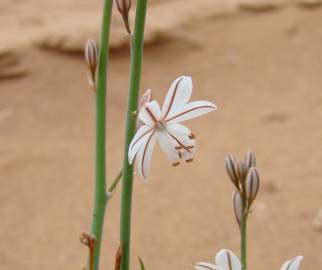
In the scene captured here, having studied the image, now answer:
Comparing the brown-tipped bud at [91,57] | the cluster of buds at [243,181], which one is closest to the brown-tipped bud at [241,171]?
the cluster of buds at [243,181]

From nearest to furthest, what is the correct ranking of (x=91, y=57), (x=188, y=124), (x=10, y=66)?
(x=91, y=57), (x=188, y=124), (x=10, y=66)

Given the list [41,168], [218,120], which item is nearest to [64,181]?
[41,168]

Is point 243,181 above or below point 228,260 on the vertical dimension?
above

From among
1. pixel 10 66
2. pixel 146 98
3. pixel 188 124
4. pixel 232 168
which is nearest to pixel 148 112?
pixel 146 98

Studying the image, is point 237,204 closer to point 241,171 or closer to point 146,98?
point 241,171

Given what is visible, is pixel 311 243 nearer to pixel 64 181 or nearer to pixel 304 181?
pixel 304 181

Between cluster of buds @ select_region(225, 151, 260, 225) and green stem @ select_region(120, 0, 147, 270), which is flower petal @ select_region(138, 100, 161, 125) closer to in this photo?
green stem @ select_region(120, 0, 147, 270)

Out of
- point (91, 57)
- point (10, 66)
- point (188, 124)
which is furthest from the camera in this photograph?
point (10, 66)
